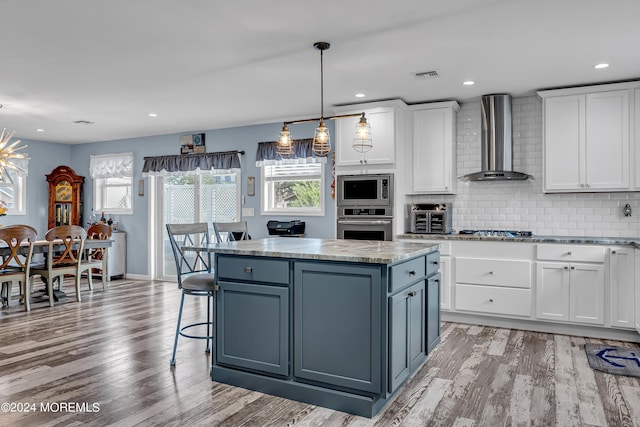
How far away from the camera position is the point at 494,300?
4.50m

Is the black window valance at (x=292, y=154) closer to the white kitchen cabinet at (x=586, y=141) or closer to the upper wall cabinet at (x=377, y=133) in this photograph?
the upper wall cabinet at (x=377, y=133)

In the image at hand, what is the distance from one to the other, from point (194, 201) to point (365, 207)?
3200 millimetres

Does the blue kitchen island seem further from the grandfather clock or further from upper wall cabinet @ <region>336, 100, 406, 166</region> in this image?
the grandfather clock

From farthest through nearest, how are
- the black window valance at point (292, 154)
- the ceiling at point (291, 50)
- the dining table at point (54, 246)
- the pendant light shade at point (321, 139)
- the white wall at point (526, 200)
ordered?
the black window valance at point (292, 154), the dining table at point (54, 246), the white wall at point (526, 200), the pendant light shade at point (321, 139), the ceiling at point (291, 50)

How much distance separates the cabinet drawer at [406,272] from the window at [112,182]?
6078mm

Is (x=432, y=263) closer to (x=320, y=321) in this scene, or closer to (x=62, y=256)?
(x=320, y=321)

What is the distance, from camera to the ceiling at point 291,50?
9.37 ft

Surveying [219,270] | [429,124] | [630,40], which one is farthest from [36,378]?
[630,40]

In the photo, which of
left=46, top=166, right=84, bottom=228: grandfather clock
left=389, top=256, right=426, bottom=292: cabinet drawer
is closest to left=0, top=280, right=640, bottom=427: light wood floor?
Answer: left=389, top=256, right=426, bottom=292: cabinet drawer

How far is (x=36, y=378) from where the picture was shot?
3057mm

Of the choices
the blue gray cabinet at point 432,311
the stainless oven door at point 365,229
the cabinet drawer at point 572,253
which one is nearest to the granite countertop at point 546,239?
the cabinet drawer at point 572,253

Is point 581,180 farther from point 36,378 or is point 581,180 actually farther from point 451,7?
point 36,378

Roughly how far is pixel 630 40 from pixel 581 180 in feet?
4.88

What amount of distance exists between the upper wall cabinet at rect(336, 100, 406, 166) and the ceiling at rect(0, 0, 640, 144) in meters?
0.14
